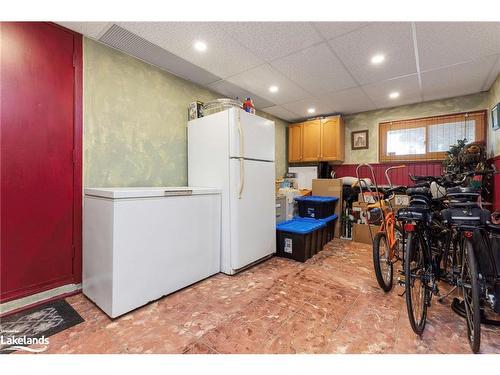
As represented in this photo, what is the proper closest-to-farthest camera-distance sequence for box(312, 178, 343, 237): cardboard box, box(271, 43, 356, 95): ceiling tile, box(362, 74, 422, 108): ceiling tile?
box(271, 43, 356, 95): ceiling tile
box(362, 74, 422, 108): ceiling tile
box(312, 178, 343, 237): cardboard box

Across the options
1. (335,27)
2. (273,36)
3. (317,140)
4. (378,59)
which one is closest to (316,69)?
(378,59)

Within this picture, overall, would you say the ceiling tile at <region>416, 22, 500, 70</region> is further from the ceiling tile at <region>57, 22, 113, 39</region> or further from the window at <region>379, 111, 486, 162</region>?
the ceiling tile at <region>57, 22, 113, 39</region>

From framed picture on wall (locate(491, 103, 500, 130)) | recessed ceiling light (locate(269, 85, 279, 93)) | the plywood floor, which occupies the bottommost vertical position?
the plywood floor

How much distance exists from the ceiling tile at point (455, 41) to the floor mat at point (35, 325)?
370cm

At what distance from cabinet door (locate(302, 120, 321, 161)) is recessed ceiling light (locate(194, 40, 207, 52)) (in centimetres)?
306

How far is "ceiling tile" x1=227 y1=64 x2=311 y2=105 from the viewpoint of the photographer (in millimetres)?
2906

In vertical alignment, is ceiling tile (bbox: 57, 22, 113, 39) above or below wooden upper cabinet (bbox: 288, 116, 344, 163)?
above

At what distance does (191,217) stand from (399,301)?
197cm

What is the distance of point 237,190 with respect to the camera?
2502 millimetres

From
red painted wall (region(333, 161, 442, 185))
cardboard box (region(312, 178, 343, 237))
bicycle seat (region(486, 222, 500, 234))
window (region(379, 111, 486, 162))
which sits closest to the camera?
bicycle seat (region(486, 222, 500, 234))

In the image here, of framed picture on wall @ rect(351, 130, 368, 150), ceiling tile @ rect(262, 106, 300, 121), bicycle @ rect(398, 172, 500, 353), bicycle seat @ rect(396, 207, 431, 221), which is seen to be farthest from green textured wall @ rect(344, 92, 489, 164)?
bicycle seat @ rect(396, 207, 431, 221)

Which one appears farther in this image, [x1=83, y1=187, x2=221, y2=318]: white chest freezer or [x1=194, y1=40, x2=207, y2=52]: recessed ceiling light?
[x1=194, y1=40, x2=207, y2=52]: recessed ceiling light

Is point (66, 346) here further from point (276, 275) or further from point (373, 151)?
point (373, 151)

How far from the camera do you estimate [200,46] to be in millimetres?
2303
